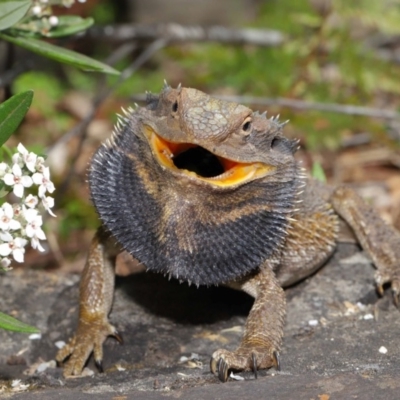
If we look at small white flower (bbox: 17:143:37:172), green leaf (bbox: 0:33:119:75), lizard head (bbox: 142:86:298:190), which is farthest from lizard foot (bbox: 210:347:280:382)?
green leaf (bbox: 0:33:119:75)

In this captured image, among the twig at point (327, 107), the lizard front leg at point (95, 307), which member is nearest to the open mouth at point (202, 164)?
the lizard front leg at point (95, 307)

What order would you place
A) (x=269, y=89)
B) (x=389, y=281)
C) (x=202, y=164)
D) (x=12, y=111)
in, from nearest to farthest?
(x=12, y=111), (x=202, y=164), (x=389, y=281), (x=269, y=89)

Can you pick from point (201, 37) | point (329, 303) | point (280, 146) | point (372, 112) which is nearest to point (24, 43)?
point (280, 146)

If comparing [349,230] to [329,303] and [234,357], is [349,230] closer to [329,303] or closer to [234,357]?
[329,303]

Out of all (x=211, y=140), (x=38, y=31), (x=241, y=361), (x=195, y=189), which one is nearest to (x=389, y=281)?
(x=241, y=361)

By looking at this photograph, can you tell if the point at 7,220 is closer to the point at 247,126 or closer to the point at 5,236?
the point at 5,236

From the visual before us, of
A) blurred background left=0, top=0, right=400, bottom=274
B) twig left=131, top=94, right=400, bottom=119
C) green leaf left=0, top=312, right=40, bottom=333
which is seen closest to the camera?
green leaf left=0, top=312, right=40, bottom=333

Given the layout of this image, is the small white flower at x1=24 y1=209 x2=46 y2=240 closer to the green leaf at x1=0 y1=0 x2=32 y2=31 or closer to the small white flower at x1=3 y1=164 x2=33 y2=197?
the small white flower at x1=3 y1=164 x2=33 y2=197
